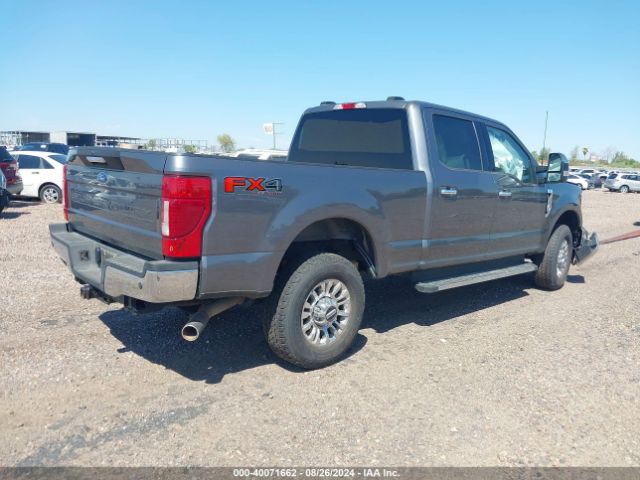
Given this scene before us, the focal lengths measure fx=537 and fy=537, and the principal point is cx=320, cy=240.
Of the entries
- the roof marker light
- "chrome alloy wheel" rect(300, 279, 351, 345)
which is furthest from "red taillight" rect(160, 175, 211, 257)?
Answer: the roof marker light

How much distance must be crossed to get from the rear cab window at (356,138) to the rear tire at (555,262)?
292 centimetres

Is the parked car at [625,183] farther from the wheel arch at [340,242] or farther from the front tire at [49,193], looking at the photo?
the wheel arch at [340,242]

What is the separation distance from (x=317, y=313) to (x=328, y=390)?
591 mm

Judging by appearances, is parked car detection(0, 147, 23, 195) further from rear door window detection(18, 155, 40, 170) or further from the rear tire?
the rear tire

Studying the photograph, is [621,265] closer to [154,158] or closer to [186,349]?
[186,349]

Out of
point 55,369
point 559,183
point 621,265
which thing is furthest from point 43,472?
point 621,265

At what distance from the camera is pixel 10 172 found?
1359 centimetres

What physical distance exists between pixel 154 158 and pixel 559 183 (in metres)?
5.17

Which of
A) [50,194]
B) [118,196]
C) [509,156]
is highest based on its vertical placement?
[509,156]

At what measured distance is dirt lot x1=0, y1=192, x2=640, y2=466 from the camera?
120 inches

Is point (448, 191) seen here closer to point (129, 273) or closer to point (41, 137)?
point (129, 273)

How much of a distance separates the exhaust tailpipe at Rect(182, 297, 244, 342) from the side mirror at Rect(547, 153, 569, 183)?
4.34 metres

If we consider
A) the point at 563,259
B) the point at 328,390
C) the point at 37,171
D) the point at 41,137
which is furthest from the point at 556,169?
the point at 41,137

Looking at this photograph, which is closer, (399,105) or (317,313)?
(317,313)
